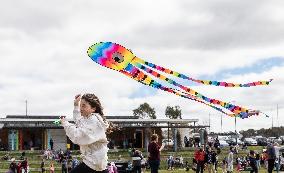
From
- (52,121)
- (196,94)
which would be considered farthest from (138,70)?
(52,121)

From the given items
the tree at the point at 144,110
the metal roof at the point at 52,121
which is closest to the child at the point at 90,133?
the metal roof at the point at 52,121

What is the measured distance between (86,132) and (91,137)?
3.4 inches

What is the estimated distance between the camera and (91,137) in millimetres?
6043

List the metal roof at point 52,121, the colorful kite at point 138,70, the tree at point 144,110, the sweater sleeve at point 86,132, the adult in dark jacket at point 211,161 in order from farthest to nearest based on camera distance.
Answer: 1. the tree at point 144,110
2. the metal roof at point 52,121
3. the adult in dark jacket at point 211,161
4. the colorful kite at point 138,70
5. the sweater sleeve at point 86,132

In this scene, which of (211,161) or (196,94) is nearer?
(196,94)

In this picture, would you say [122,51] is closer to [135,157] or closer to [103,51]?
[103,51]

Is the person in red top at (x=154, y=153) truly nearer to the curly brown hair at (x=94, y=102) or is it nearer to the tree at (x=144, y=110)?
the curly brown hair at (x=94, y=102)

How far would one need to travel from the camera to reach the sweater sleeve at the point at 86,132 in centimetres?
595

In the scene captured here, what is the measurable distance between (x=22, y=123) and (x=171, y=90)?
4206cm

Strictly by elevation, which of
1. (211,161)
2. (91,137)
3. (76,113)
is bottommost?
(211,161)

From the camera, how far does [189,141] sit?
69.9m

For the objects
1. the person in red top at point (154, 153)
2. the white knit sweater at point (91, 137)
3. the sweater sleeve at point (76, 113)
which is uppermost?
the sweater sleeve at point (76, 113)

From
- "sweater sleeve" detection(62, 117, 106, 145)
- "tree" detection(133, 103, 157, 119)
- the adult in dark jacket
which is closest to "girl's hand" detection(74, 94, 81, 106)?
"sweater sleeve" detection(62, 117, 106, 145)

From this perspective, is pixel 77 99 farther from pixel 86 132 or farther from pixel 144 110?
pixel 144 110
